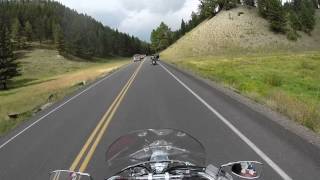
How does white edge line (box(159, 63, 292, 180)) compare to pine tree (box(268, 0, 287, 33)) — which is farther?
pine tree (box(268, 0, 287, 33))

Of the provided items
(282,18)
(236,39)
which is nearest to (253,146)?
(236,39)

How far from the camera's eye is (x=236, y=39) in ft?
366

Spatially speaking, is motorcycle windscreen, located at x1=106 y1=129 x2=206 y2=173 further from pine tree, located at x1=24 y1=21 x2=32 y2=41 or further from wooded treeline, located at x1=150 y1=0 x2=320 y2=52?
pine tree, located at x1=24 y1=21 x2=32 y2=41

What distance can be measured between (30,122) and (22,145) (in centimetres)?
450

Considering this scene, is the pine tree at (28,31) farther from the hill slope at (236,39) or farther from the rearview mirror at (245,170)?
the rearview mirror at (245,170)

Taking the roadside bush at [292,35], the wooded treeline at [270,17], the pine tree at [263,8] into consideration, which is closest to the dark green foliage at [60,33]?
the wooded treeline at [270,17]

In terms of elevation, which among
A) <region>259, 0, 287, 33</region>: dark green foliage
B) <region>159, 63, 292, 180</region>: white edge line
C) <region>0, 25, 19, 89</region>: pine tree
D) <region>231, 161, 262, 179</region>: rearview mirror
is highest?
<region>259, 0, 287, 33</region>: dark green foliage

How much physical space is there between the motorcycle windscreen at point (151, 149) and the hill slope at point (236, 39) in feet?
315

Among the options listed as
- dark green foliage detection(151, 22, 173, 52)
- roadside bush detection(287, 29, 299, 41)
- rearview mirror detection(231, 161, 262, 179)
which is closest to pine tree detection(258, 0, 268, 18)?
roadside bush detection(287, 29, 299, 41)

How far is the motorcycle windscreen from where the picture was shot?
4.73 m

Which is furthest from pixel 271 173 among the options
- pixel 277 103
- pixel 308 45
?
pixel 308 45

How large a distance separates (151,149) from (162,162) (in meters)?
0.41

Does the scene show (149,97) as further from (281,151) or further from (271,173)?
(271,173)

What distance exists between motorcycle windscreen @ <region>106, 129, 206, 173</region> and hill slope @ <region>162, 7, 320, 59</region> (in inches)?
3783
